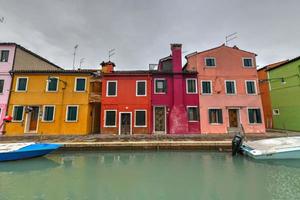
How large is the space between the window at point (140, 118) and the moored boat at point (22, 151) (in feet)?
24.0

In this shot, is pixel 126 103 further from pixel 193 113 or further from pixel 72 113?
pixel 193 113

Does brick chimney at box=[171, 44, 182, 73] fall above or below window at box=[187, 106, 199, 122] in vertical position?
above

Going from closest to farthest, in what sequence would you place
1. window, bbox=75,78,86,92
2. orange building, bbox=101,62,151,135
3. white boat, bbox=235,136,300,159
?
white boat, bbox=235,136,300,159 → orange building, bbox=101,62,151,135 → window, bbox=75,78,86,92

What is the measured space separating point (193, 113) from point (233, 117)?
158 inches

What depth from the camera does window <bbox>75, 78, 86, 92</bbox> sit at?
1586 centimetres

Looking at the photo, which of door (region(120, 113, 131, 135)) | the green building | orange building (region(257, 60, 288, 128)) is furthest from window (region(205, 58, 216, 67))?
door (region(120, 113, 131, 135))

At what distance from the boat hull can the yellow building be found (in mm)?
5736

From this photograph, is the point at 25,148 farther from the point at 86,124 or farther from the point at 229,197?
the point at 229,197

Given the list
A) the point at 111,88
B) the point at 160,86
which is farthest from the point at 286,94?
the point at 111,88

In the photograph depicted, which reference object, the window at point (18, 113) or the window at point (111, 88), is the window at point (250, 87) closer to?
the window at point (111, 88)

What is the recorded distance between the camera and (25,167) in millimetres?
8250

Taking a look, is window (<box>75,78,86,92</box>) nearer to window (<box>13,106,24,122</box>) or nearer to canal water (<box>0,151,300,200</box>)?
window (<box>13,106,24,122</box>)

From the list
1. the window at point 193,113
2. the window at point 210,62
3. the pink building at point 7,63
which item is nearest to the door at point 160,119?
the window at point 193,113

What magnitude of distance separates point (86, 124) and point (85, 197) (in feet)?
35.4
